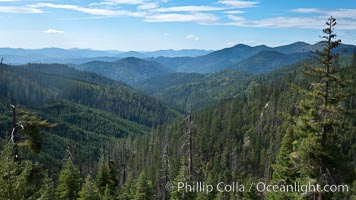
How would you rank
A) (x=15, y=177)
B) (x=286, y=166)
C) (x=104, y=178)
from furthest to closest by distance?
(x=104, y=178) → (x=286, y=166) → (x=15, y=177)

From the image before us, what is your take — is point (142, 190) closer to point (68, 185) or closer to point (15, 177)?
point (68, 185)

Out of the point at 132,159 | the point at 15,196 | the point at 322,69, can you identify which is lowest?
the point at 132,159

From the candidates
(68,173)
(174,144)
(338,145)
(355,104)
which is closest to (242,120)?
(174,144)

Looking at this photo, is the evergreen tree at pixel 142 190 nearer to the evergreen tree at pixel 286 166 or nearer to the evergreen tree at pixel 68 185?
the evergreen tree at pixel 68 185

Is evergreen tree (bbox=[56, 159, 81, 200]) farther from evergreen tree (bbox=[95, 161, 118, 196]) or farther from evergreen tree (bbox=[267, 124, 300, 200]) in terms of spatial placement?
evergreen tree (bbox=[267, 124, 300, 200])

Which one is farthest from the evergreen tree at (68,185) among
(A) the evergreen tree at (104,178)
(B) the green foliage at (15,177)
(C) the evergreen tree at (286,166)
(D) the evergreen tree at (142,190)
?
(C) the evergreen tree at (286,166)

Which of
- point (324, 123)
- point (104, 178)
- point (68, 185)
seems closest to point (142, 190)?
point (68, 185)

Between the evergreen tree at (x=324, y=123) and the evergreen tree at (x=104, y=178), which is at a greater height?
the evergreen tree at (x=324, y=123)

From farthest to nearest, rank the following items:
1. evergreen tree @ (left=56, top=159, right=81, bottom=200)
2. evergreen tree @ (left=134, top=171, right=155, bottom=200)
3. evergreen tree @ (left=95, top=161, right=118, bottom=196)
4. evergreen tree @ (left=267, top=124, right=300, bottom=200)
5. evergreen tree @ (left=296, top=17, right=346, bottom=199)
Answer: evergreen tree @ (left=95, top=161, right=118, bottom=196) < evergreen tree @ (left=56, top=159, right=81, bottom=200) < evergreen tree @ (left=134, top=171, right=155, bottom=200) < evergreen tree @ (left=267, top=124, right=300, bottom=200) < evergreen tree @ (left=296, top=17, right=346, bottom=199)

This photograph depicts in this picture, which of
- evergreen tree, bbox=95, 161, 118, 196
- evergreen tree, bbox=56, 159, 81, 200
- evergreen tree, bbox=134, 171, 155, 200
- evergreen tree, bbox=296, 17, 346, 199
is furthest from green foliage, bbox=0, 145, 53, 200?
evergreen tree, bbox=95, 161, 118, 196

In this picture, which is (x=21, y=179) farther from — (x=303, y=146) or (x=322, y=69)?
(x=322, y=69)

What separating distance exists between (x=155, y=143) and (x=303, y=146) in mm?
164089

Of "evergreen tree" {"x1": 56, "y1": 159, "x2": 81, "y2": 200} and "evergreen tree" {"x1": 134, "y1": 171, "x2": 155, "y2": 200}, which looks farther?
"evergreen tree" {"x1": 56, "y1": 159, "x2": 81, "y2": 200}

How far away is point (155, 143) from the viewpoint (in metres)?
182
